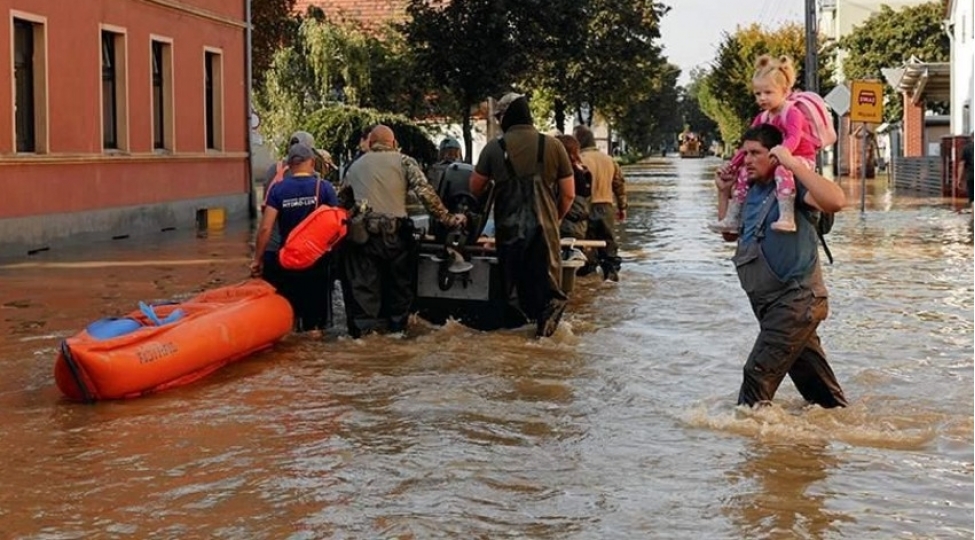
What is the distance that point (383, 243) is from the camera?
1090 centimetres

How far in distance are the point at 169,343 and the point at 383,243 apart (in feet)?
8.26

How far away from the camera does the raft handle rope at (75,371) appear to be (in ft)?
27.1

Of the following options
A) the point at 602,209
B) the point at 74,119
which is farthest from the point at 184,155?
the point at 602,209

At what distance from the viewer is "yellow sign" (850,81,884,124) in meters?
29.8

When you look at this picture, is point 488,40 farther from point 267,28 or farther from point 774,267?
point 774,267

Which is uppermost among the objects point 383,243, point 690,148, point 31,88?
point 690,148

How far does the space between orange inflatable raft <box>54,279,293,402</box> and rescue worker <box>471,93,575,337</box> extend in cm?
173

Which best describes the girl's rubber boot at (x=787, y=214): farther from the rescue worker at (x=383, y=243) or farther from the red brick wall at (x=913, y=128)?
the red brick wall at (x=913, y=128)

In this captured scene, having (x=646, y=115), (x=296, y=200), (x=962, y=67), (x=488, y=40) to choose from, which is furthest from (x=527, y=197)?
(x=646, y=115)

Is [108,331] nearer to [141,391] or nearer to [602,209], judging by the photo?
[141,391]

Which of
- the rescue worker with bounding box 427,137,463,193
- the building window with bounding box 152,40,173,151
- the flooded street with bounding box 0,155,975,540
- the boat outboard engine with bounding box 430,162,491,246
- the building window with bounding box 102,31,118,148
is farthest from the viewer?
the building window with bounding box 152,40,173,151

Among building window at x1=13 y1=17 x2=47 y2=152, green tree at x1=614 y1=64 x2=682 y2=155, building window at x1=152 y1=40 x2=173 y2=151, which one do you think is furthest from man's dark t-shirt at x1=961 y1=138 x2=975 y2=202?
green tree at x1=614 y1=64 x2=682 y2=155

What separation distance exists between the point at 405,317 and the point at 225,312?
6.47 ft

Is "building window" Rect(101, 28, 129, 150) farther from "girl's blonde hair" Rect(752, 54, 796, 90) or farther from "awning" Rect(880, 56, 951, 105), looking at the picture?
"awning" Rect(880, 56, 951, 105)
